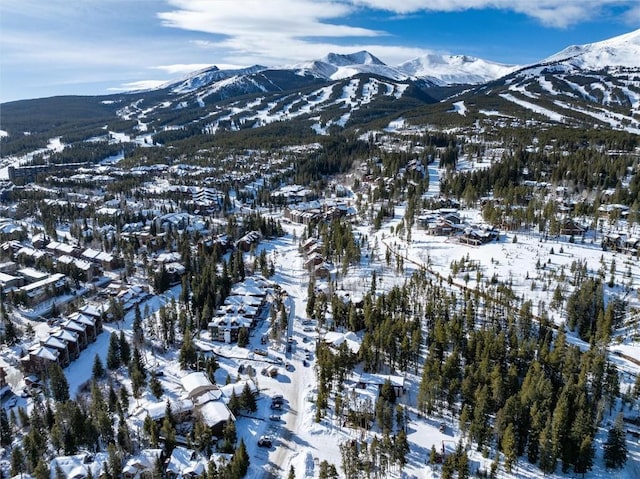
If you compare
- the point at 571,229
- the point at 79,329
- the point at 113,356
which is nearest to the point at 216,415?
the point at 113,356

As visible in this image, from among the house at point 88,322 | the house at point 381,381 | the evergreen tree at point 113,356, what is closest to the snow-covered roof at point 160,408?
the evergreen tree at point 113,356

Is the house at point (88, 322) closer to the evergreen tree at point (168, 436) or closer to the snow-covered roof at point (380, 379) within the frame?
the evergreen tree at point (168, 436)

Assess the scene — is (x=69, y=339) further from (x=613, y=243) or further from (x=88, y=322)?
(x=613, y=243)

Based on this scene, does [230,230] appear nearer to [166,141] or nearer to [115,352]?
[115,352]

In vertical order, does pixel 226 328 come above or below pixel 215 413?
above

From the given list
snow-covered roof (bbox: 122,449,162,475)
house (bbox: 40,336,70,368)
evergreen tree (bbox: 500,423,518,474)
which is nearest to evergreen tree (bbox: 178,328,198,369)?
snow-covered roof (bbox: 122,449,162,475)

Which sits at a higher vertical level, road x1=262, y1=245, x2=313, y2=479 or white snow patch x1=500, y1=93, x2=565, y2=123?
white snow patch x1=500, y1=93, x2=565, y2=123

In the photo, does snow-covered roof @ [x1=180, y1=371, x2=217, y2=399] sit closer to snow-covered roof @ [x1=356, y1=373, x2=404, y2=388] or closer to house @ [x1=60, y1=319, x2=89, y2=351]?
snow-covered roof @ [x1=356, y1=373, x2=404, y2=388]

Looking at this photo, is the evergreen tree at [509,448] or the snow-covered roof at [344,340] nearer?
the evergreen tree at [509,448]
